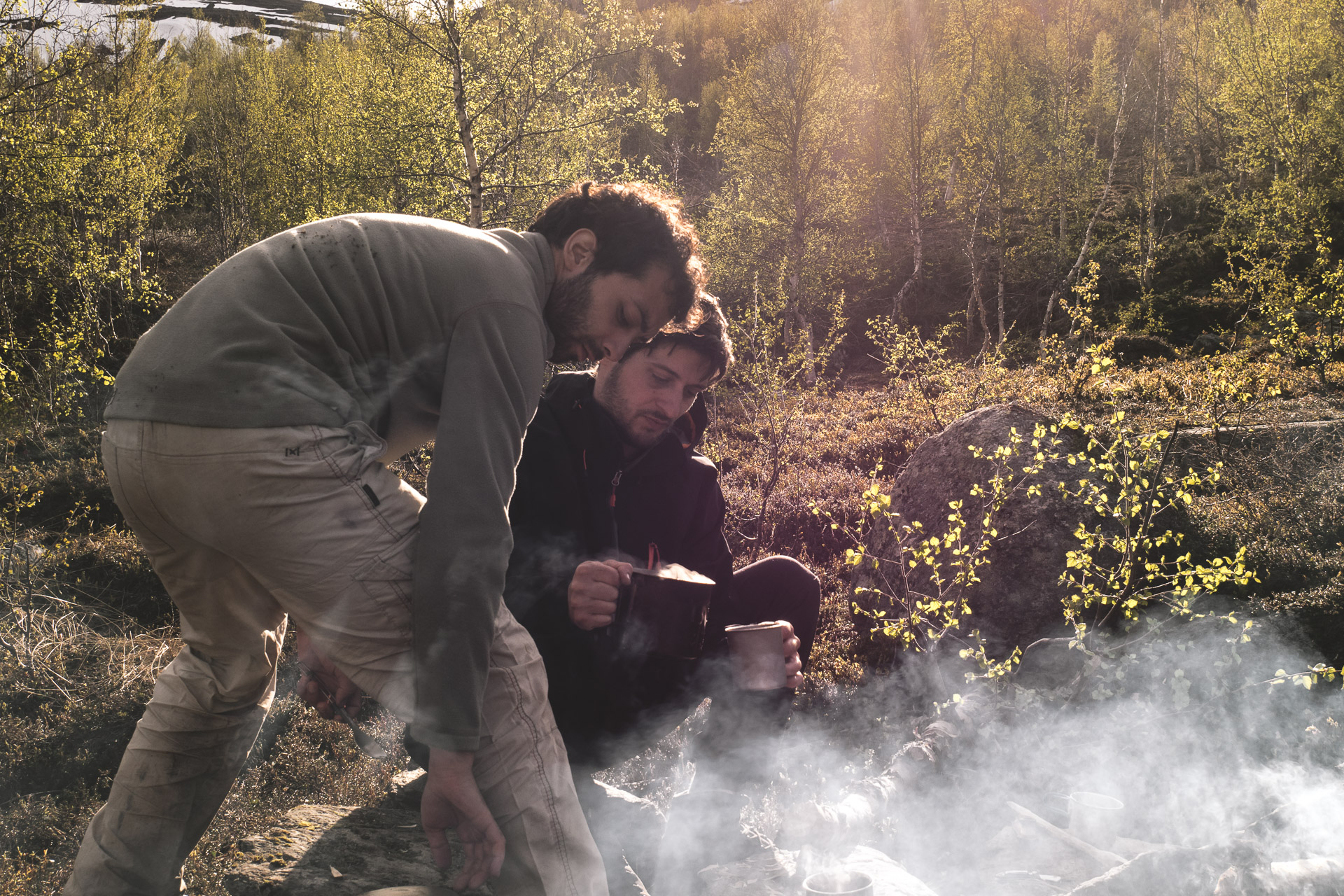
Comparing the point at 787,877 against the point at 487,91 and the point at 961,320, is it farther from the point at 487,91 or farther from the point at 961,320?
the point at 961,320

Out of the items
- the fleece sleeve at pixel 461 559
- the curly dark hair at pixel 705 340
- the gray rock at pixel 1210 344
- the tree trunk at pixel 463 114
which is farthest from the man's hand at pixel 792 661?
the gray rock at pixel 1210 344

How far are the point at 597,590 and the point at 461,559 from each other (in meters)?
0.69

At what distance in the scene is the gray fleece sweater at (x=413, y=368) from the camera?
132 centimetres

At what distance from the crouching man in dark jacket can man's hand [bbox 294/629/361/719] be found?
0.54 meters

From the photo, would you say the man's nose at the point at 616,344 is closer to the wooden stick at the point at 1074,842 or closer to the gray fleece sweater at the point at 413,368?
the gray fleece sweater at the point at 413,368

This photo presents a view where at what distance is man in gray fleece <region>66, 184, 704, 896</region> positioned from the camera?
4.38 ft

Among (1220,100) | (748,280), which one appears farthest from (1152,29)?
(748,280)

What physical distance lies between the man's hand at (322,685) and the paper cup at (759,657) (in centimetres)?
102

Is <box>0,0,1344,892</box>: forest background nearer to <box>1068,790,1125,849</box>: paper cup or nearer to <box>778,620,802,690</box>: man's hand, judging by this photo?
<box>778,620,802,690</box>: man's hand

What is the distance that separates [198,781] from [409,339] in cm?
112

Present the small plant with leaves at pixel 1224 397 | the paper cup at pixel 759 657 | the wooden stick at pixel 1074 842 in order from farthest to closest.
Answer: the small plant with leaves at pixel 1224 397 → the wooden stick at pixel 1074 842 → the paper cup at pixel 759 657

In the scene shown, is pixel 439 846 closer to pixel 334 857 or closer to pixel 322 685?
pixel 322 685

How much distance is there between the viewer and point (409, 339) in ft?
4.92

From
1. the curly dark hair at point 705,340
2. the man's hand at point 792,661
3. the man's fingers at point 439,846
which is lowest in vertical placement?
the man's hand at point 792,661
